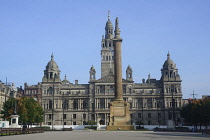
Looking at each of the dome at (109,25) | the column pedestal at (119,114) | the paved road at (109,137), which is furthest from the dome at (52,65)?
the paved road at (109,137)

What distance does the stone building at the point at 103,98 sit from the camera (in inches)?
4683

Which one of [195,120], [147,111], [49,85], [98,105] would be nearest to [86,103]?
[98,105]

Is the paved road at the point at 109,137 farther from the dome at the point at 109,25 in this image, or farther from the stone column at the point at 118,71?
the dome at the point at 109,25

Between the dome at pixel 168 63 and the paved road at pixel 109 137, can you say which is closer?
the paved road at pixel 109 137

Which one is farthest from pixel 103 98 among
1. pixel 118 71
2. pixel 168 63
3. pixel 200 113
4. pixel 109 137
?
pixel 109 137

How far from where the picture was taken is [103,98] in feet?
393

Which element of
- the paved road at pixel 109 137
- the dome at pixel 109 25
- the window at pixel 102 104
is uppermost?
the dome at pixel 109 25

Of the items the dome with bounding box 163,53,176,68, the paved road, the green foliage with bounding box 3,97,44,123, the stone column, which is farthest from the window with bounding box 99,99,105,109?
the paved road

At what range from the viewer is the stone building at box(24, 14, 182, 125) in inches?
4683

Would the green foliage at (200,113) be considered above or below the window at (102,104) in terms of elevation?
below

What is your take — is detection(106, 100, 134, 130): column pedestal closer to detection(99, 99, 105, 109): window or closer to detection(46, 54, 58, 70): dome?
detection(99, 99, 105, 109): window

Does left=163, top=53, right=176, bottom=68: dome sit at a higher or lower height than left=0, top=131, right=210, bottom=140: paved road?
higher

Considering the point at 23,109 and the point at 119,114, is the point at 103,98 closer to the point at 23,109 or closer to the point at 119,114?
the point at 23,109

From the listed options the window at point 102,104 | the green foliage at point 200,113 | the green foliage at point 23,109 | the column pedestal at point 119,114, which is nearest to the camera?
the column pedestal at point 119,114
